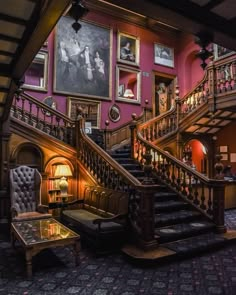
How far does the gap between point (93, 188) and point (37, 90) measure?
15.0 feet

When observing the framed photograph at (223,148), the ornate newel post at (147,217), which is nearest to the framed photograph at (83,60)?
the framed photograph at (223,148)

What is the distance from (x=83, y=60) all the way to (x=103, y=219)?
704 cm

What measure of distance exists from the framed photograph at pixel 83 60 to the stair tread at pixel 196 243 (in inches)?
256

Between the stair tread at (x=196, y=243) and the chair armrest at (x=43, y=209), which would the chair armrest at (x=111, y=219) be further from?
the chair armrest at (x=43, y=209)

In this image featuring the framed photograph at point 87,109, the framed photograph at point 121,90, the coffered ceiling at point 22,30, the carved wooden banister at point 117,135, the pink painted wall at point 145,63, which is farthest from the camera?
the framed photograph at point 121,90

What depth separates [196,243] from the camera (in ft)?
14.9

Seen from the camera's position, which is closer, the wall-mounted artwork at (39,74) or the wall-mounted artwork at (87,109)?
the wall-mounted artwork at (39,74)

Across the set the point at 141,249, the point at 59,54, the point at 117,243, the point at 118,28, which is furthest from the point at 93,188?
the point at 118,28

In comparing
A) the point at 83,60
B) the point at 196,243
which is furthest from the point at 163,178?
the point at 83,60

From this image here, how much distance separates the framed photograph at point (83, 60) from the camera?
9.35 metres

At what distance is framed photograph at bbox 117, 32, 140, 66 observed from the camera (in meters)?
10.7

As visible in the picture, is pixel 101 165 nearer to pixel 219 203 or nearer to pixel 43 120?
pixel 43 120

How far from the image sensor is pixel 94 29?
10.1m

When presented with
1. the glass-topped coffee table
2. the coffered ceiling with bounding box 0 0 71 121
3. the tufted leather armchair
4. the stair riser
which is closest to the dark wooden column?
the tufted leather armchair
